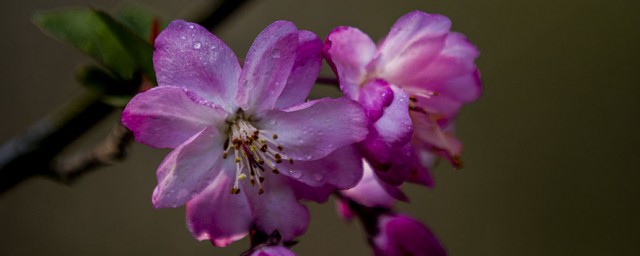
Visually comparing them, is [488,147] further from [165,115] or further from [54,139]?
[165,115]

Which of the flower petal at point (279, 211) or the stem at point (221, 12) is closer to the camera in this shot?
the flower petal at point (279, 211)

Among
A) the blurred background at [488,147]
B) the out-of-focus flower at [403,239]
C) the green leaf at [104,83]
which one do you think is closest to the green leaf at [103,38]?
the green leaf at [104,83]

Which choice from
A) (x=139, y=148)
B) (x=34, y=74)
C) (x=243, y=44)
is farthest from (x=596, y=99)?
(x=34, y=74)

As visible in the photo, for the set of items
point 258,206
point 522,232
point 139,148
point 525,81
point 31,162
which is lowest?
point 522,232

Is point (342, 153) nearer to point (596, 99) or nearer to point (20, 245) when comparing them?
point (20, 245)

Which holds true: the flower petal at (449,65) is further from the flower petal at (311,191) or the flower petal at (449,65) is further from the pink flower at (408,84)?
the flower petal at (311,191)

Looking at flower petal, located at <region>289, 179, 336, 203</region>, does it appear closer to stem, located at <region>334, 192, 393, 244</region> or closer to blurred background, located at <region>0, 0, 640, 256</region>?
stem, located at <region>334, 192, 393, 244</region>
